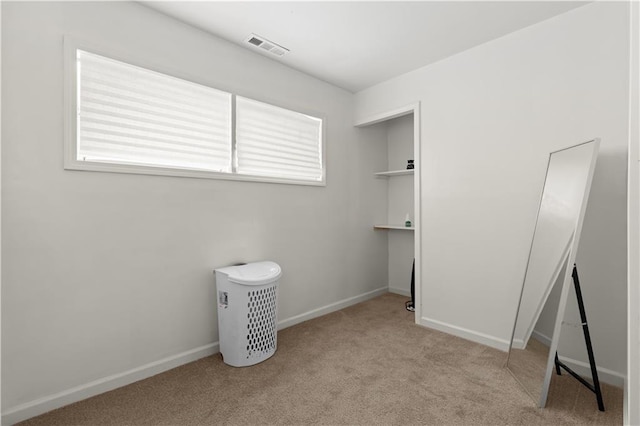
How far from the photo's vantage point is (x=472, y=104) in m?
2.62

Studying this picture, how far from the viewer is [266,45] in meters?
2.53

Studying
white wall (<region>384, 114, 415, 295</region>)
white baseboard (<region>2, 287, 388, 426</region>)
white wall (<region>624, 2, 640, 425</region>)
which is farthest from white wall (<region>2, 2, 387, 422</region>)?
white wall (<region>624, 2, 640, 425</region>)

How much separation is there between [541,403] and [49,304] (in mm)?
2817

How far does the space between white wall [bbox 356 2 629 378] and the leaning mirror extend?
222 mm

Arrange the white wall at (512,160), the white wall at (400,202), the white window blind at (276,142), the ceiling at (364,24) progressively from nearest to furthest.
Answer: the white wall at (512,160), the ceiling at (364,24), the white window blind at (276,142), the white wall at (400,202)

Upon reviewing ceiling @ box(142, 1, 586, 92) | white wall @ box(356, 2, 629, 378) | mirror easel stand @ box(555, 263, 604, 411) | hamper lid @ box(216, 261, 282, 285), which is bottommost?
mirror easel stand @ box(555, 263, 604, 411)

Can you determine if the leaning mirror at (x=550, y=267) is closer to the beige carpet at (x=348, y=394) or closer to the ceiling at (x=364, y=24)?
Result: the beige carpet at (x=348, y=394)

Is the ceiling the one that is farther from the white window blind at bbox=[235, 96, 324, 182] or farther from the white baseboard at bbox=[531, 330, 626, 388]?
the white baseboard at bbox=[531, 330, 626, 388]

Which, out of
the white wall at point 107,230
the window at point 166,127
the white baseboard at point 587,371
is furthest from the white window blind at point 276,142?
the white baseboard at point 587,371

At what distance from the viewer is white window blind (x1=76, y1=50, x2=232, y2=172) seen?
187cm

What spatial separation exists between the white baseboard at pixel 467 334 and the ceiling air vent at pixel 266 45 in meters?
2.80

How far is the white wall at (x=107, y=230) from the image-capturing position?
64.3 inches

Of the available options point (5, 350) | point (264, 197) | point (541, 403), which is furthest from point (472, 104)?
point (5, 350)

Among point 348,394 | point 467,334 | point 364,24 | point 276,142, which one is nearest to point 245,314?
point 348,394
